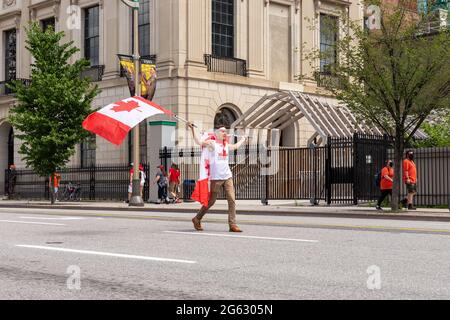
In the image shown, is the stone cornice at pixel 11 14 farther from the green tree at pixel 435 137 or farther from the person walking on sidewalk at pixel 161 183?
the green tree at pixel 435 137

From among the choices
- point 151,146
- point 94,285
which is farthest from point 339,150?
point 94,285

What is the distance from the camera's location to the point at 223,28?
36219 millimetres

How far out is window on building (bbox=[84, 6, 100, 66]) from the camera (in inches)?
1531

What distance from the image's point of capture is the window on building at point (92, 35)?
128ft

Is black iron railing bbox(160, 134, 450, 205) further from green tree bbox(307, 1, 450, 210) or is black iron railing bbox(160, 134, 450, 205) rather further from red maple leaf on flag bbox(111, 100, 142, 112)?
red maple leaf on flag bbox(111, 100, 142, 112)

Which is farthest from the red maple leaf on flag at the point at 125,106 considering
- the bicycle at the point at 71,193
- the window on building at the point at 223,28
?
the bicycle at the point at 71,193

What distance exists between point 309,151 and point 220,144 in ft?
50.2

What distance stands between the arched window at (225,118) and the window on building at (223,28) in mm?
2950

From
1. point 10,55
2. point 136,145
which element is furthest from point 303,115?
point 10,55

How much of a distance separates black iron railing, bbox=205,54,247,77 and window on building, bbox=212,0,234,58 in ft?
1.49

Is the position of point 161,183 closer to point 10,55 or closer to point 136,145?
point 136,145

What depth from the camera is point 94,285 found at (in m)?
6.93
